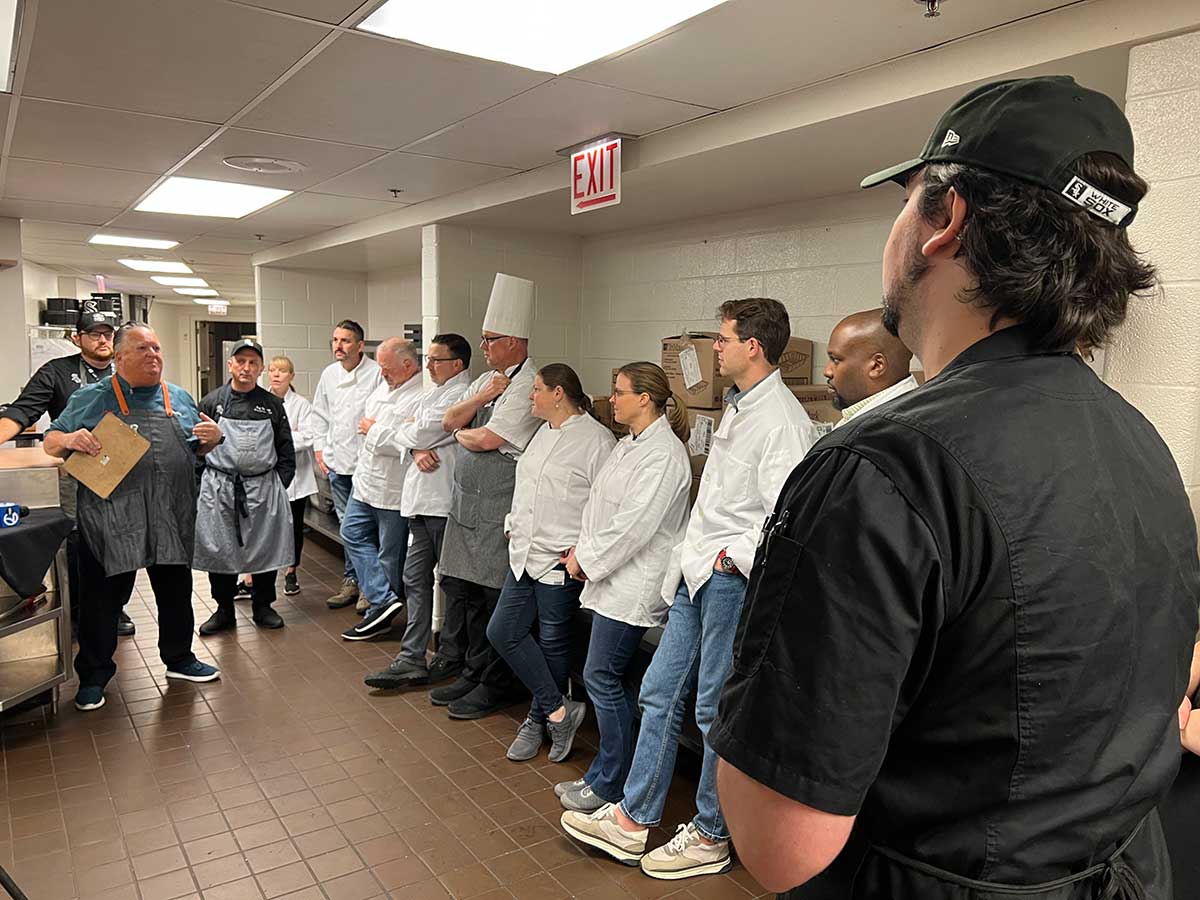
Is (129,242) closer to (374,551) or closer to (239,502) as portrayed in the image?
(239,502)

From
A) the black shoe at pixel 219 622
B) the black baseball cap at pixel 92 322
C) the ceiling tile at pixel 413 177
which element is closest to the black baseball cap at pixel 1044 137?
the ceiling tile at pixel 413 177

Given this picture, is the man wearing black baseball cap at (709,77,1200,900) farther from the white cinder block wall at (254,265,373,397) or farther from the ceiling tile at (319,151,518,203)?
the white cinder block wall at (254,265,373,397)

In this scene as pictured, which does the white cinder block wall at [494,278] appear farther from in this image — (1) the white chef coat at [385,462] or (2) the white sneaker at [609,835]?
(2) the white sneaker at [609,835]

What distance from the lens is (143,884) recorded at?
7.89 ft

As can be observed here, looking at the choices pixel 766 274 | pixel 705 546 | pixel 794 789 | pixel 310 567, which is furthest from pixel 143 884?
pixel 310 567

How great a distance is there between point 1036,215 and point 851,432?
0.91 ft

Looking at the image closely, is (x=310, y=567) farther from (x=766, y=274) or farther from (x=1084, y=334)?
(x=1084, y=334)

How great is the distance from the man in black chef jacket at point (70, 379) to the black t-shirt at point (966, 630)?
4102 millimetres

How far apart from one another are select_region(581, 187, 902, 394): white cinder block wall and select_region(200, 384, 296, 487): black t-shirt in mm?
1714

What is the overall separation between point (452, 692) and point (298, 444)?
7.18 ft

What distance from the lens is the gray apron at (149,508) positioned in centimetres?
344

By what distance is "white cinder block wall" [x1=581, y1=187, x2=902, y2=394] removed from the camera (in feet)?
10.9

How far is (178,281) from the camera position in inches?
385

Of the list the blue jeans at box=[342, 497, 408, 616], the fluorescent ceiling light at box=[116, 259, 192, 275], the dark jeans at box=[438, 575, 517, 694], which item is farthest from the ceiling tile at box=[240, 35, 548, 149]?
the fluorescent ceiling light at box=[116, 259, 192, 275]
